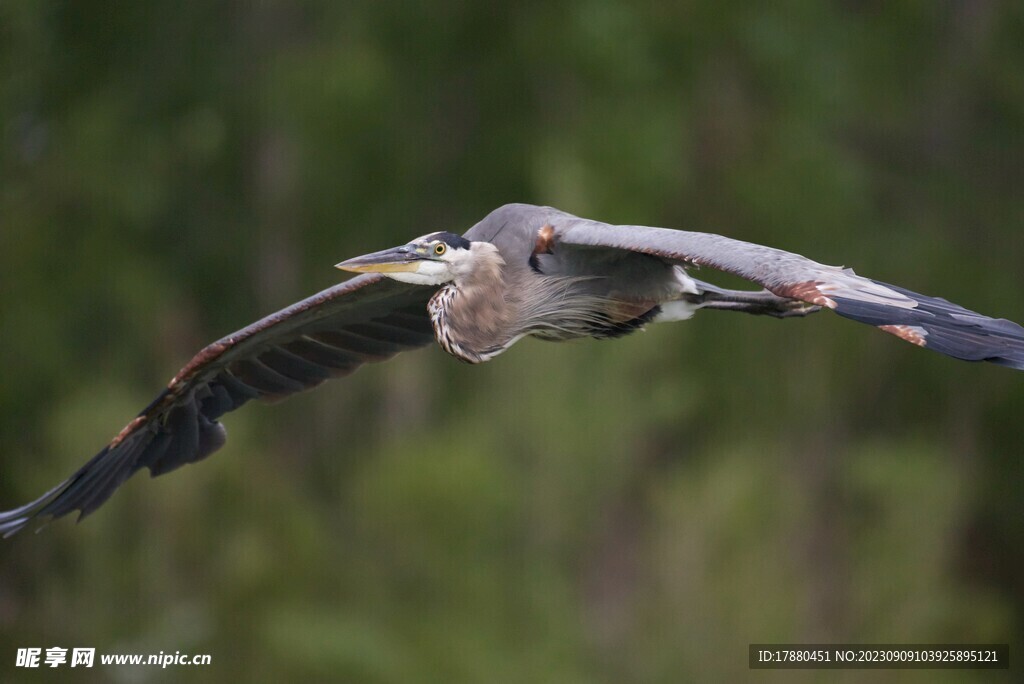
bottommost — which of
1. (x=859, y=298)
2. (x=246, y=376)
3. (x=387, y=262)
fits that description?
(x=859, y=298)

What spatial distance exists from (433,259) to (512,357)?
5.53m

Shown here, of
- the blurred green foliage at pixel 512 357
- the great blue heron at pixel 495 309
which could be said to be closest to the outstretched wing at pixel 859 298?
the great blue heron at pixel 495 309

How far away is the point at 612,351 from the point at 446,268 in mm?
5543

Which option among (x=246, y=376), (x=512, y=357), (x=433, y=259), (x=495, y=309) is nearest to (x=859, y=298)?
(x=495, y=309)

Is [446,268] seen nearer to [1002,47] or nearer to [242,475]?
[242,475]

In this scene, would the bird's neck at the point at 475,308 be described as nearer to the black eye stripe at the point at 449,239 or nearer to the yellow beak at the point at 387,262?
the black eye stripe at the point at 449,239

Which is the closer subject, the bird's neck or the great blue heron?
the great blue heron

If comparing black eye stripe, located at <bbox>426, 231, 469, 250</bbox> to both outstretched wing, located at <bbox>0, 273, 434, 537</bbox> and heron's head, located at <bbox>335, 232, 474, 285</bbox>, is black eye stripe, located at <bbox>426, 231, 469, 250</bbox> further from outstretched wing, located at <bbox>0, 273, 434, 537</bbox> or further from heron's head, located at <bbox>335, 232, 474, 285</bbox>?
outstretched wing, located at <bbox>0, 273, 434, 537</bbox>

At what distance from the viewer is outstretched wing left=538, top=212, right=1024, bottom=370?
489cm

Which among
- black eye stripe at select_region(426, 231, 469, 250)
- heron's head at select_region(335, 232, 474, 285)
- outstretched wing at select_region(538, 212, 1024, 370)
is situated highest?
black eye stripe at select_region(426, 231, 469, 250)

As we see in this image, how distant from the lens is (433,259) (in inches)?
246

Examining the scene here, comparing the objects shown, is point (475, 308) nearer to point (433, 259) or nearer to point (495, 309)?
point (495, 309)

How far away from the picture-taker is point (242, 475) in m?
12.8

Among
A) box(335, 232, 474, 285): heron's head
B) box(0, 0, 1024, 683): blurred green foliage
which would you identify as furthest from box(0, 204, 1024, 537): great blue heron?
box(0, 0, 1024, 683): blurred green foliage
